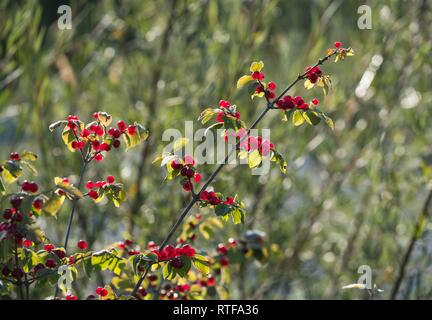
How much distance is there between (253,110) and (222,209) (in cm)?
115

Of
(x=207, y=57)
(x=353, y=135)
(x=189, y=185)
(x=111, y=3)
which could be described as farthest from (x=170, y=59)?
(x=189, y=185)

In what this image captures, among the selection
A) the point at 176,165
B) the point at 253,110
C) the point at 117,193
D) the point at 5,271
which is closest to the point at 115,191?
the point at 117,193

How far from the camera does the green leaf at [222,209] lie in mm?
948

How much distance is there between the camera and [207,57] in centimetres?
192

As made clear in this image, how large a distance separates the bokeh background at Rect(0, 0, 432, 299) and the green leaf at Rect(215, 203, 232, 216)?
2.61 feet

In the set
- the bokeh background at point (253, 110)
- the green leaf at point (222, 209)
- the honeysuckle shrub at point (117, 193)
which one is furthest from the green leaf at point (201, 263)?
the bokeh background at point (253, 110)

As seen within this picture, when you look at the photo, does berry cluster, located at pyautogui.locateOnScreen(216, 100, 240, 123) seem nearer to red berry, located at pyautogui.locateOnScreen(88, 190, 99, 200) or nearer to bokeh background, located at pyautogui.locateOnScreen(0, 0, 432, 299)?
red berry, located at pyautogui.locateOnScreen(88, 190, 99, 200)

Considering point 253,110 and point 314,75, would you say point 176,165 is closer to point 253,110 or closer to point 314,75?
point 314,75

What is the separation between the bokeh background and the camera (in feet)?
6.16

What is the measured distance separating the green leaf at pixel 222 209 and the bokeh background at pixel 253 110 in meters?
0.80

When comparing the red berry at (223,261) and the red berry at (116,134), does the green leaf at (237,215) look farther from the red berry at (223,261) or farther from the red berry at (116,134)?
the red berry at (223,261)

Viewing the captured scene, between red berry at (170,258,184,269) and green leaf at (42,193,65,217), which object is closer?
green leaf at (42,193,65,217)

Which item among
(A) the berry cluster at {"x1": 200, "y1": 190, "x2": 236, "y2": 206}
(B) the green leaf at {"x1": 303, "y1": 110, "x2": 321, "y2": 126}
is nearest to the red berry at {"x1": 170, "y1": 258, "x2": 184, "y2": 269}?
(A) the berry cluster at {"x1": 200, "y1": 190, "x2": 236, "y2": 206}
